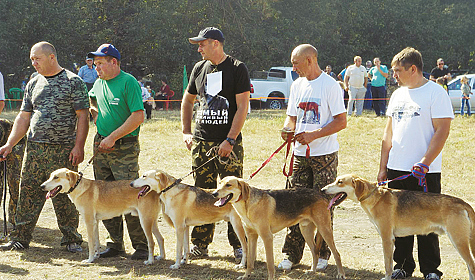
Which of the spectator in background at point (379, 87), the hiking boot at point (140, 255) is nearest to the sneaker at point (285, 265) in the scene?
the hiking boot at point (140, 255)

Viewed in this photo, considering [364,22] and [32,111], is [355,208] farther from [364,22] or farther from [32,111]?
[364,22]

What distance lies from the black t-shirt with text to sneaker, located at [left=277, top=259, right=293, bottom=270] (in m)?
1.49

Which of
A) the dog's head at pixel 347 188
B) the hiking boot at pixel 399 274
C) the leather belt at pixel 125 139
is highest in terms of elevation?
the leather belt at pixel 125 139

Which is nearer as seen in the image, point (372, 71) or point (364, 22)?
point (372, 71)

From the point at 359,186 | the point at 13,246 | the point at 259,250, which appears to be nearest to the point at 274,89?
the point at 259,250

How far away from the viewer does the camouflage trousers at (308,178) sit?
5.85 metres

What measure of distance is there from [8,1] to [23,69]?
3.70 metres

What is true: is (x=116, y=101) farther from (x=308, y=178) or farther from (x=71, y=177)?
(x=308, y=178)

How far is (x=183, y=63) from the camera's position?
1331 inches

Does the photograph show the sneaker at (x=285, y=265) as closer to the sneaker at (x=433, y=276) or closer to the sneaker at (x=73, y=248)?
the sneaker at (x=433, y=276)

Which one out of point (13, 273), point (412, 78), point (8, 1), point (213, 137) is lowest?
point (13, 273)

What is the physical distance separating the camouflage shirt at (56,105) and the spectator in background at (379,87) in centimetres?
1580

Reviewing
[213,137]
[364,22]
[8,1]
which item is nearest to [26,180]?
[213,137]

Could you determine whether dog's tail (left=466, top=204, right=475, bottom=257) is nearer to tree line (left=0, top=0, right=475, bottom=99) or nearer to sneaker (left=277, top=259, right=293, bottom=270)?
sneaker (left=277, top=259, right=293, bottom=270)
